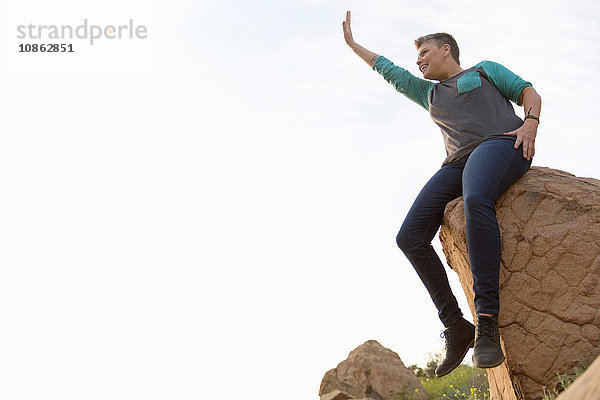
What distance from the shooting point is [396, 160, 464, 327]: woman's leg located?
15.9 feet

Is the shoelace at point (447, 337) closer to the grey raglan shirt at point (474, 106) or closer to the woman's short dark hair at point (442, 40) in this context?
the grey raglan shirt at point (474, 106)

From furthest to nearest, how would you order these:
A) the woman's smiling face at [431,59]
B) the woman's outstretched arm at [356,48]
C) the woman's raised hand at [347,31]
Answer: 1. the woman's raised hand at [347,31]
2. the woman's outstretched arm at [356,48]
3. the woman's smiling face at [431,59]

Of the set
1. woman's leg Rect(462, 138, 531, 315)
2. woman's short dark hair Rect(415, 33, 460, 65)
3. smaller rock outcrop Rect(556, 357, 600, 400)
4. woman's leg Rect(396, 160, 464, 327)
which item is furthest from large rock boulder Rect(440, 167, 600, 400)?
smaller rock outcrop Rect(556, 357, 600, 400)

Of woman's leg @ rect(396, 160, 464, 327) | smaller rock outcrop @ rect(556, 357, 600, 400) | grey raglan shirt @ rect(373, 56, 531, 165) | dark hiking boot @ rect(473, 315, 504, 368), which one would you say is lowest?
smaller rock outcrop @ rect(556, 357, 600, 400)

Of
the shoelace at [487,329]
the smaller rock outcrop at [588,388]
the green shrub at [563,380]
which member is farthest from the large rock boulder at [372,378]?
the smaller rock outcrop at [588,388]

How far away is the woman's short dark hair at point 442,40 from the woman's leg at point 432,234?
102 cm

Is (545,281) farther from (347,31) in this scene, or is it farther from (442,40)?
(347,31)

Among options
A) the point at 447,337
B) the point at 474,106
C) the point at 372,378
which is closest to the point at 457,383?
the point at 372,378

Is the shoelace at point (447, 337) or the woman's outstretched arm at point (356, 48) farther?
the woman's outstretched arm at point (356, 48)

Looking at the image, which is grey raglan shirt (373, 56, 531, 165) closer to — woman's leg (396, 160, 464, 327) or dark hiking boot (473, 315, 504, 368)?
woman's leg (396, 160, 464, 327)

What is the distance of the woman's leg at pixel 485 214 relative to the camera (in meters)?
4.29

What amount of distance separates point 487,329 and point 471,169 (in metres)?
1.13

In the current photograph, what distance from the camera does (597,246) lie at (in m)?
4.55

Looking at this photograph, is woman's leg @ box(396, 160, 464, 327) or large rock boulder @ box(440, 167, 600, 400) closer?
large rock boulder @ box(440, 167, 600, 400)
